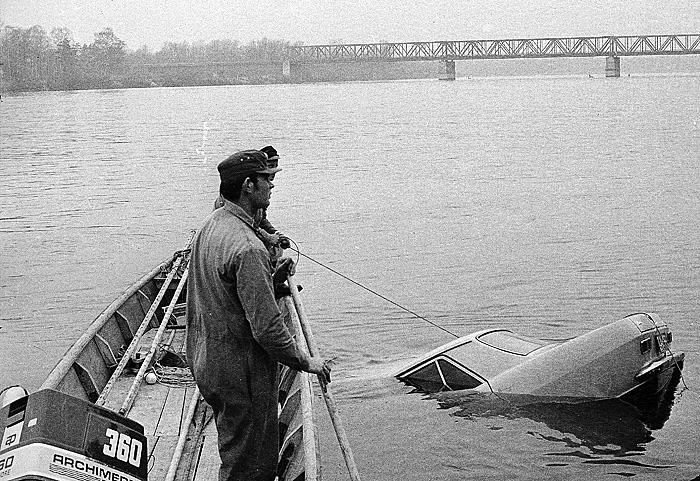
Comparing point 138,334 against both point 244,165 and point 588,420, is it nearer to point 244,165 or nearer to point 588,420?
point 244,165

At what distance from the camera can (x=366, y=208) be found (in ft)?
107

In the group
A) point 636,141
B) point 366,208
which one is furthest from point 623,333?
point 636,141

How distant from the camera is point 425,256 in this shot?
24.7 metres

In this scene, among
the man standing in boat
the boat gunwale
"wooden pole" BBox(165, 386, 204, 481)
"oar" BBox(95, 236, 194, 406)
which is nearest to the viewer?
the man standing in boat

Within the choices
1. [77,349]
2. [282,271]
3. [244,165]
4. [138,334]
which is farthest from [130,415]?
[244,165]

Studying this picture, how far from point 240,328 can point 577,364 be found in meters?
7.31

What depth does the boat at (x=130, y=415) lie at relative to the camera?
5363mm

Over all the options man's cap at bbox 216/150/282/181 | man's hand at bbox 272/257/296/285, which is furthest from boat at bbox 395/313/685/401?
man's cap at bbox 216/150/282/181

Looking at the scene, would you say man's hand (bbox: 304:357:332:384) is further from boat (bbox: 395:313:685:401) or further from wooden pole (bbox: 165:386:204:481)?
boat (bbox: 395:313:685:401)

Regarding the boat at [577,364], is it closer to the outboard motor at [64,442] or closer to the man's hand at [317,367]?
the man's hand at [317,367]

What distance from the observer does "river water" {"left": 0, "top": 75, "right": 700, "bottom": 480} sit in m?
12.6

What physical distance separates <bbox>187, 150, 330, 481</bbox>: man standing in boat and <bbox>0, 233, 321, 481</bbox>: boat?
469 mm

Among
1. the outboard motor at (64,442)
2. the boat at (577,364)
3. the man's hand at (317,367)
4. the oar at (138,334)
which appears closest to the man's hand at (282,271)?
the man's hand at (317,367)

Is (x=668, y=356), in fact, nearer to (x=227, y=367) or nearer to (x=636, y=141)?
(x=227, y=367)
